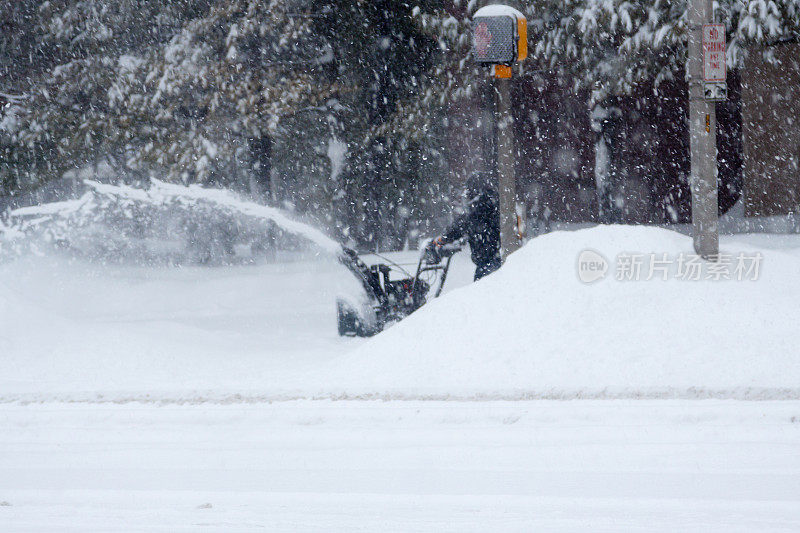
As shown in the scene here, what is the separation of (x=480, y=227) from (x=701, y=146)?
284 cm

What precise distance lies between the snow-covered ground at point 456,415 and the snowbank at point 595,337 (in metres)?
0.02

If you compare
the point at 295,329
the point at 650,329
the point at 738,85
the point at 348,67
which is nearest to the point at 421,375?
the point at 650,329

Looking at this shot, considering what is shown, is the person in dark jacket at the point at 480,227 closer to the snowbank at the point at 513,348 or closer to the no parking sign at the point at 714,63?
the snowbank at the point at 513,348

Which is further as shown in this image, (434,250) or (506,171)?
(434,250)

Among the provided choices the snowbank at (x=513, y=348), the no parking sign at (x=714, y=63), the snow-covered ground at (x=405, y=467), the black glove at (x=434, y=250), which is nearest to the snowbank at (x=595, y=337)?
the snowbank at (x=513, y=348)

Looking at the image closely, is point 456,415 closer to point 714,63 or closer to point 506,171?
point 506,171

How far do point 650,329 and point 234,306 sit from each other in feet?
26.8

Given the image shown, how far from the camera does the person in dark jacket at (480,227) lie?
9344 millimetres

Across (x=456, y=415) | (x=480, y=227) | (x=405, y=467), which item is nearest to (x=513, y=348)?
(x=456, y=415)

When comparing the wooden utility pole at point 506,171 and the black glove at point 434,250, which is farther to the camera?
the black glove at point 434,250

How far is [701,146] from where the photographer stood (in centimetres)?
725

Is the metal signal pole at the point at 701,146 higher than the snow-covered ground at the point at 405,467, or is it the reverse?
the metal signal pole at the point at 701,146

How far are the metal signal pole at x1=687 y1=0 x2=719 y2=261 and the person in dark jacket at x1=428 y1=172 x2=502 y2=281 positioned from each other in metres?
2.65

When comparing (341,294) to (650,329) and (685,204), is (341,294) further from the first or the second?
(685,204)
